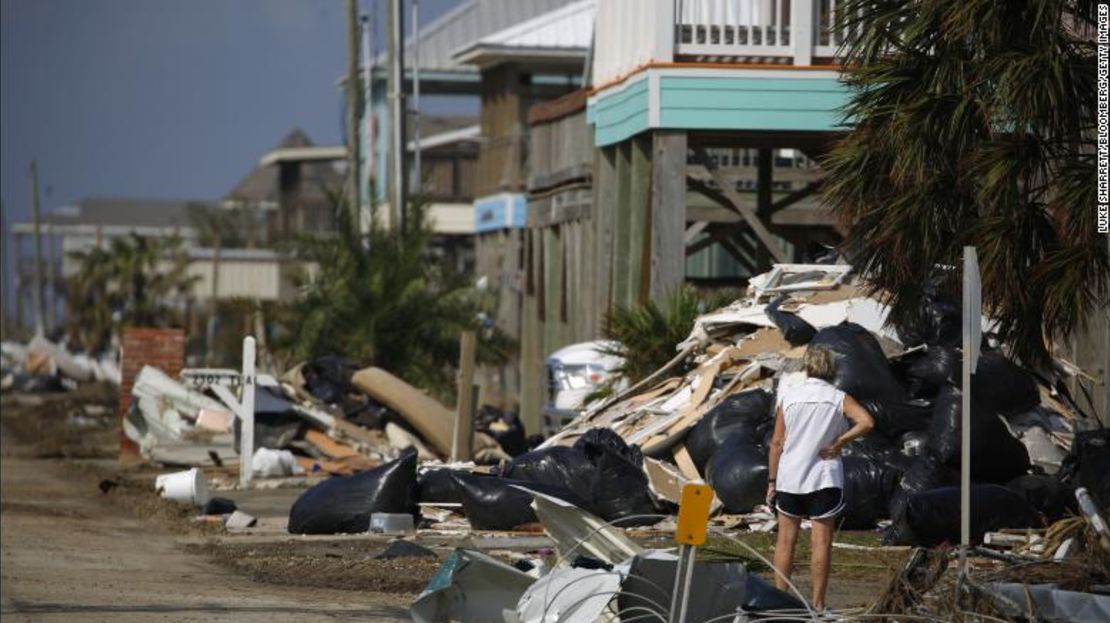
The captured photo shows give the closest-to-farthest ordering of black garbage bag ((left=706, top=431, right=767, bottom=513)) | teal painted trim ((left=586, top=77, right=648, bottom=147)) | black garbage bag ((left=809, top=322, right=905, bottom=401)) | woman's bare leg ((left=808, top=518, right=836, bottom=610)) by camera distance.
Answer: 1. woman's bare leg ((left=808, top=518, right=836, bottom=610))
2. black garbage bag ((left=706, top=431, right=767, bottom=513))
3. black garbage bag ((left=809, top=322, right=905, bottom=401))
4. teal painted trim ((left=586, top=77, right=648, bottom=147))

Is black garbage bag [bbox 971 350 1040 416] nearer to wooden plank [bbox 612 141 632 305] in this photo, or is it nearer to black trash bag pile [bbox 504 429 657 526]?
black trash bag pile [bbox 504 429 657 526]

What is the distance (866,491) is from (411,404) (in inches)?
411

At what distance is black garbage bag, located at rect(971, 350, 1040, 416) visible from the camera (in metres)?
15.3

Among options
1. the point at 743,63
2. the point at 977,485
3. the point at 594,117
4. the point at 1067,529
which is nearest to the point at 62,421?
the point at 594,117

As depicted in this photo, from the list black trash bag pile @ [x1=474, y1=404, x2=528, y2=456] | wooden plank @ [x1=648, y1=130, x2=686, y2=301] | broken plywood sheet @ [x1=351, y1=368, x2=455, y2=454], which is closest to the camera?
wooden plank @ [x1=648, y1=130, x2=686, y2=301]

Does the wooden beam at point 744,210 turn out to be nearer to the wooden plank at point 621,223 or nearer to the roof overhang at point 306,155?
the wooden plank at point 621,223

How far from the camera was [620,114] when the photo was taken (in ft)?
73.8

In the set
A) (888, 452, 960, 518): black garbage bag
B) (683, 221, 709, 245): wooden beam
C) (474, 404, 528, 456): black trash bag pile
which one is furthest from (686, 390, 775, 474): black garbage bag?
(683, 221, 709, 245): wooden beam

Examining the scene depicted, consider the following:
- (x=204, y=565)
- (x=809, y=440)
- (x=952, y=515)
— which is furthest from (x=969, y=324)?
(x=204, y=565)

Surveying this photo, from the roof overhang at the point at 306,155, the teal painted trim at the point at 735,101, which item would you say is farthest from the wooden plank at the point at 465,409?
A: the roof overhang at the point at 306,155

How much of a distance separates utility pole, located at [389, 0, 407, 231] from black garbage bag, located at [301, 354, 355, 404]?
20.3ft

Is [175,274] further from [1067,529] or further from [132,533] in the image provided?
[1067,529]

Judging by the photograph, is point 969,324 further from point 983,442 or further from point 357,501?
point 357,501

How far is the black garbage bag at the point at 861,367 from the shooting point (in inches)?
609
